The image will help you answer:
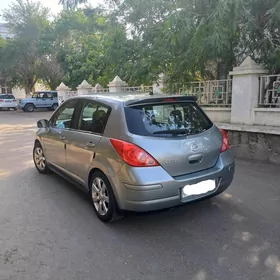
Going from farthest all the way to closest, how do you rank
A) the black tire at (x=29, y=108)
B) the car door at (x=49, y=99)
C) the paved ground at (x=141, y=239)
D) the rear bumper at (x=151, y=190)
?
the car door at (x=49, y=99) < the black tire at (x=29, y=108) < the rear bumper at (x=151, y=190) < the paved ground at (x=141, y=239)

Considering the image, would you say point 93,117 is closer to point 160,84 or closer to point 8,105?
point 160,84

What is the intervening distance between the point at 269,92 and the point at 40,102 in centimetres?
2161

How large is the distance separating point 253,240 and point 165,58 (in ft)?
19.9

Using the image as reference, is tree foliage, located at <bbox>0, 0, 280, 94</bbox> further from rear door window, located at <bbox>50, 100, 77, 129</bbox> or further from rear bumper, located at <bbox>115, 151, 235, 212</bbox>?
rear bumper, located at <bbox>115, 151, 235, 212</bbox>

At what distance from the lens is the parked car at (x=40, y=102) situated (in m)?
24.4

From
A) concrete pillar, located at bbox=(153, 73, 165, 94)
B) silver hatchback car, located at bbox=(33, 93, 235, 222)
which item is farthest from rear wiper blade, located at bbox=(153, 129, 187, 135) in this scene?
Result: concrete pillar, located at bbox=(153, 73, 165, 94)

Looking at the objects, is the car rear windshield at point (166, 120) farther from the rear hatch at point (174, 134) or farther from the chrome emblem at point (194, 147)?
the chrome emblem at point (194, 147)

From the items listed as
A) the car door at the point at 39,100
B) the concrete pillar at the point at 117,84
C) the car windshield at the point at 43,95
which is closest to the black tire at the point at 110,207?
the concrete pillar at the point at 117,84

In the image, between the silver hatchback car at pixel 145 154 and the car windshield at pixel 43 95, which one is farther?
the car windshield at pixel 43 95

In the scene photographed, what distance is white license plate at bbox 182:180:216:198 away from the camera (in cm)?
335

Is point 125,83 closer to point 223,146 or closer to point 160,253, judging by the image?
point 223,146

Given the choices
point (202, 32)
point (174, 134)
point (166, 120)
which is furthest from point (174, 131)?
point (202, 32)

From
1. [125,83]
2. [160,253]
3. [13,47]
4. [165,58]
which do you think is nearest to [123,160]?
[160,253]

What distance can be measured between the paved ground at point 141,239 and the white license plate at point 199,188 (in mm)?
421
